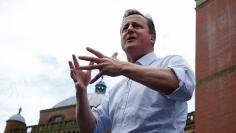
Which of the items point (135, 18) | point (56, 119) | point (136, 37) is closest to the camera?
point (136, 37)

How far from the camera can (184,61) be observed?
7.84 feet

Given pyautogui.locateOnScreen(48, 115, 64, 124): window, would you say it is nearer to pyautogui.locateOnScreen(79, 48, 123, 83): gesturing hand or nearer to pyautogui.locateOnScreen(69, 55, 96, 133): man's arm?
pyautogui.locateOnScreen(69, 55, 96, 133): man's arm

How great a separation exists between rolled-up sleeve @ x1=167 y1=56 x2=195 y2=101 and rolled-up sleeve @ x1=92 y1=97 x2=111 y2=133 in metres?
0.68

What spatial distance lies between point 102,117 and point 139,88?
0.47 metres

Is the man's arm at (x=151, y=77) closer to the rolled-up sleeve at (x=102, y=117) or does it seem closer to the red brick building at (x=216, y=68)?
the rolled-up sleeve at (x=102, y=117)

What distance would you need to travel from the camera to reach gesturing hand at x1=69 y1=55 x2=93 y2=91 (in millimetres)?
2590

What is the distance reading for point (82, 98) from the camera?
103 inches

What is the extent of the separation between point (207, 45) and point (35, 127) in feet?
81.5

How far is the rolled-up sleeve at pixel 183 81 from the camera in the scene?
85.0 inches

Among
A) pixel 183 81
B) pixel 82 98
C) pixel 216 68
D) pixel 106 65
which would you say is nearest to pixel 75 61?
pixel 82 98

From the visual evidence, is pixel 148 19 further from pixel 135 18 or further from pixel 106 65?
pixel 106 65

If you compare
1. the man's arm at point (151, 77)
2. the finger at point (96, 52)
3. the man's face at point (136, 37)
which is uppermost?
the man's face at point (136, 37)

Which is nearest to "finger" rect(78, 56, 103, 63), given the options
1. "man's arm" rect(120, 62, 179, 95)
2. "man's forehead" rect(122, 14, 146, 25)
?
"man's arm" rect(120, 62, 179, 95)

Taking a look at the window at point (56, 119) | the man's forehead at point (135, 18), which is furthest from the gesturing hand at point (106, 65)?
the window at point (56, 119)
